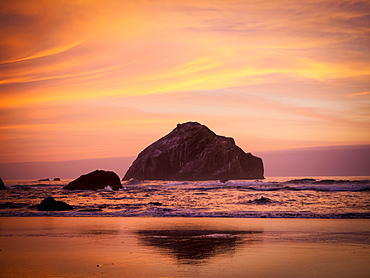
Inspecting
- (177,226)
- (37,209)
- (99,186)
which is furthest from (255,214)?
(99,186)

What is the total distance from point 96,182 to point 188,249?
49143mm

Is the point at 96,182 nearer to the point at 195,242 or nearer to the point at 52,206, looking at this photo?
the point at 52,206

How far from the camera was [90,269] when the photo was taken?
366 inches

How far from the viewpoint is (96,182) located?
59.0m

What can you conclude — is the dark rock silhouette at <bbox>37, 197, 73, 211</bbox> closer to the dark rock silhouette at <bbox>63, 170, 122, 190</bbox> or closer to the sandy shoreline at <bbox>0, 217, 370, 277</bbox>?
the sandy shoreline at <bbox>0, 217, 370, 277</bbox>

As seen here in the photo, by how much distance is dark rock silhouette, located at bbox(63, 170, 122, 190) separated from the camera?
58.7 m

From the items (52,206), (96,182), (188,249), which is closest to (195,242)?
(188,249)

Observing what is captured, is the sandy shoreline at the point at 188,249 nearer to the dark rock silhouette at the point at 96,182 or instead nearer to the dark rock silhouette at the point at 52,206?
the dark rock silhouette at the point at 52,206

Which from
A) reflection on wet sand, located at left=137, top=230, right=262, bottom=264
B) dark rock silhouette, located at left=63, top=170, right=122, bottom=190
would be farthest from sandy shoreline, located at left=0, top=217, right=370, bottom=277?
dark rock silhouette, located at left=63, top=170, right=122, bottom=190

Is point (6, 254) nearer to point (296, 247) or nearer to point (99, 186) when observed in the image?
point (296, 247)

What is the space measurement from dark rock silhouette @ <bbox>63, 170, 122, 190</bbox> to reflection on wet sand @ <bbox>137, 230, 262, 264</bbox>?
4390 cm

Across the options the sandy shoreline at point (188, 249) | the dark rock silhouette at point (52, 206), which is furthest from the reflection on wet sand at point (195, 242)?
the dark rock silhouette at point (52, 206)

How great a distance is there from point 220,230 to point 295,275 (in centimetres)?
796

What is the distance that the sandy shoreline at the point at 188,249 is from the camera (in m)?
9.14
